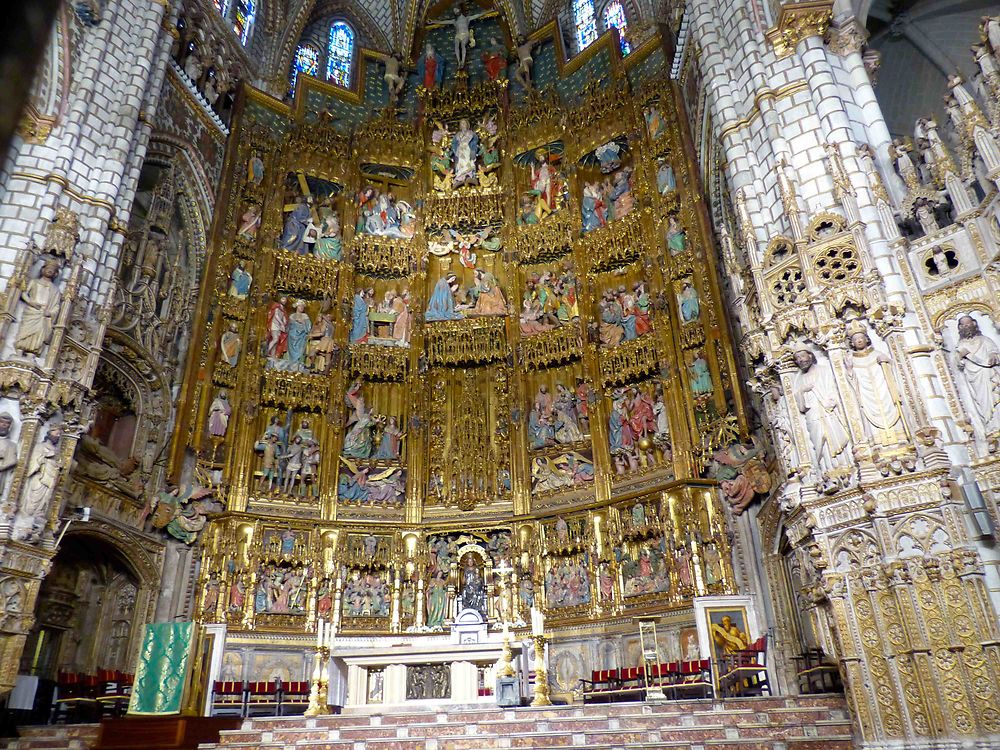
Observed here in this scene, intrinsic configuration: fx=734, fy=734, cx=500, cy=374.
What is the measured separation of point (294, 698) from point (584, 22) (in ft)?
65.5

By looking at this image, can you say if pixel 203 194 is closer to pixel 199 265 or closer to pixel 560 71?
pixel 199 265

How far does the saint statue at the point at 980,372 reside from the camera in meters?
8.65

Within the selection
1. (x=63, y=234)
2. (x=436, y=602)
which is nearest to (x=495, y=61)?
(x=63, y=234)

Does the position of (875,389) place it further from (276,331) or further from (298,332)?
(276,331)

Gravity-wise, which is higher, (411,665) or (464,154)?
(464,154)

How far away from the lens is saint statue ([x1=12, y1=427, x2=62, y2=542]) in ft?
34.8

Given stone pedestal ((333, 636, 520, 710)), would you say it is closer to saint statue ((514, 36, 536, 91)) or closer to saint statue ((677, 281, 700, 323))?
saint statue ((677, 281, 700, 323))

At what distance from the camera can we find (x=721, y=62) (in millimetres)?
13273

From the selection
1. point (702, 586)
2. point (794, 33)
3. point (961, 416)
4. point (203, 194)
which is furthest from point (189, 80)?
point (961, 416)

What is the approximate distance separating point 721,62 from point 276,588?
44.6ft

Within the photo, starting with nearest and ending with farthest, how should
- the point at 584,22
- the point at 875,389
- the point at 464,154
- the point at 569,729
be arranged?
the point at 875,389 < the point at 569,729 < the point at 464,154 < the point at 584,22

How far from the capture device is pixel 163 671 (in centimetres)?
1092

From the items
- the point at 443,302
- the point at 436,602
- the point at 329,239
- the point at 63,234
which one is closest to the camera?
the point at 63,234

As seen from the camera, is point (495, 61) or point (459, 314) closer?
point (459, 314)
